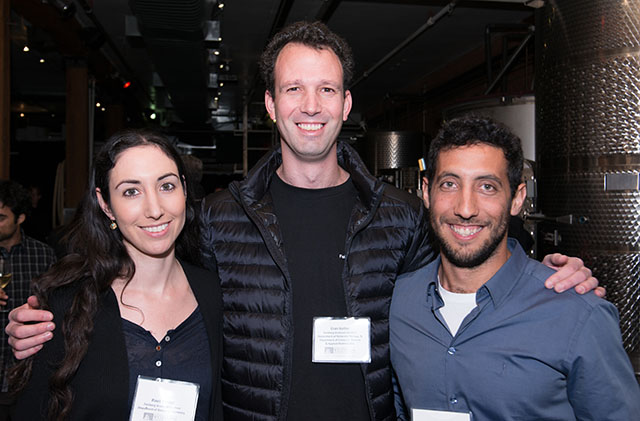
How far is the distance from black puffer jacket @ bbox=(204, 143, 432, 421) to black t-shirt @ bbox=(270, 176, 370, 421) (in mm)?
39

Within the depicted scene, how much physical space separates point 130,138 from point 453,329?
123 cm

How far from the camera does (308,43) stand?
1992 mm

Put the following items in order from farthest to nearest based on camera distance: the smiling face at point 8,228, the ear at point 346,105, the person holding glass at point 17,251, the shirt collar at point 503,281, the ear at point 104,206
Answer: the smiling face at point 8,228 → the person holding glass at point 17,251 → the ear at point 346,105 → the ear at point 104,206 → the shirt collar at point 503,281

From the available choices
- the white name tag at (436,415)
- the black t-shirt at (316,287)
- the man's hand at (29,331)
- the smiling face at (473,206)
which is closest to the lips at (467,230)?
the smiling face at (473,206)

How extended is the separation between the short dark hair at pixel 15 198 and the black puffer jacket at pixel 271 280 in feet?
8.69

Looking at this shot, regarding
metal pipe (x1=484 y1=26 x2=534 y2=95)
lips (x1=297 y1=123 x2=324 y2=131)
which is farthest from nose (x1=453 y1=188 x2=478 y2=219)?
metal pipe (x1=484 y1=26 x2=534 y2=95)

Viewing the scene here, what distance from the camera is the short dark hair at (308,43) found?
6.57 ft

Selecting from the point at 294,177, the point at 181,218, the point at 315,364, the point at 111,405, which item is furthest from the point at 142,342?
the point at 294,177

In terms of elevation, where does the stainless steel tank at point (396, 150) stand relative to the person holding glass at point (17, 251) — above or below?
above

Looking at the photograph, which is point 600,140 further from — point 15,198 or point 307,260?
point 15,198

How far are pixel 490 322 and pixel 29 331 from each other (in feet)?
4.54

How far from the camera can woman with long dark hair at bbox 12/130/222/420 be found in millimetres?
1617

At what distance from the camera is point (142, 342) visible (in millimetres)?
1713

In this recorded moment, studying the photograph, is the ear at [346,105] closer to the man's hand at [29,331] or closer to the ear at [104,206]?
the ear at [104,206]
